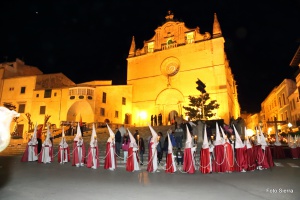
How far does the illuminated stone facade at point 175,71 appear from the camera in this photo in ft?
96.3

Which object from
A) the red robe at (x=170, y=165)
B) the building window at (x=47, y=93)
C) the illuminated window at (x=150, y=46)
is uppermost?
the illuminated window at (x=150, y=46)

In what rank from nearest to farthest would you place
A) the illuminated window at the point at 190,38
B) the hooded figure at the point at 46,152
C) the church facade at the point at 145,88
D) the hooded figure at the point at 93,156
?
the hooded figure at the point at 93,156, the hooded figure at the point at 46,152, the church facade at the point at 145,88, the illuminated window at the point at 190,38

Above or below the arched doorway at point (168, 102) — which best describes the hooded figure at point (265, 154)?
below

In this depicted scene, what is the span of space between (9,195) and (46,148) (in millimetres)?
8069

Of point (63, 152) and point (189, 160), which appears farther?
point (63, 152)

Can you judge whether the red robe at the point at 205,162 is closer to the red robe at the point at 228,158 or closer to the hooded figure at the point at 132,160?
the red robe at the point at 228,158

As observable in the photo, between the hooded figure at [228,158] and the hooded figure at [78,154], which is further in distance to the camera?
the hooded figure at [78,154]

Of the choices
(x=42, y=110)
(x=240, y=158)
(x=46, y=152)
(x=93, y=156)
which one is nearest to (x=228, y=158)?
(x=240, y=158)

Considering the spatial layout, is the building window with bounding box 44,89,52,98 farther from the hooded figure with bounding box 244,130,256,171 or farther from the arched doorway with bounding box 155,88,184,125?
the hooded figure with bounding box 244,130,256,171

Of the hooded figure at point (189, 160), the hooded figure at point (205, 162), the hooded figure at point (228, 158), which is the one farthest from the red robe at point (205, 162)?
the hooded figure at point (228, 158)

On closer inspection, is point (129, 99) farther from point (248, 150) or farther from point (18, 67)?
point (248, 150)

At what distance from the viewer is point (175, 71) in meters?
32.2

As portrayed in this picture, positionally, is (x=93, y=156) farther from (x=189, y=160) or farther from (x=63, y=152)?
(x=189, y=160)

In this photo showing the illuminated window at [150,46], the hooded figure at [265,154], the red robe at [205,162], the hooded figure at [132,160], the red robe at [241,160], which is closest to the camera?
the red robe at [205,162]
